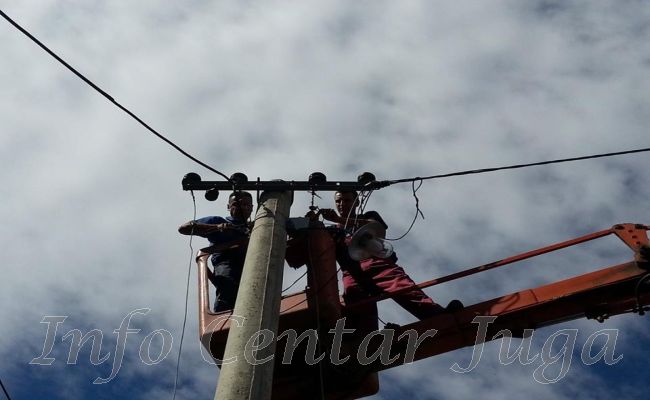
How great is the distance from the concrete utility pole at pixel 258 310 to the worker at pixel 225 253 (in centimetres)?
129

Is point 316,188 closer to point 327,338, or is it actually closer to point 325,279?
Result: point 325,279

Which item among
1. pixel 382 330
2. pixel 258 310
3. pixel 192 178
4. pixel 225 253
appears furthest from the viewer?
pixel 225 253

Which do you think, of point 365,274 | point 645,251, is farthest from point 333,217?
point 645,251

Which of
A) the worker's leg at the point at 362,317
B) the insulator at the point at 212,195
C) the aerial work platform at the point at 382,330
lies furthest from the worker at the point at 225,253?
the worker's leg at the point at 362,317

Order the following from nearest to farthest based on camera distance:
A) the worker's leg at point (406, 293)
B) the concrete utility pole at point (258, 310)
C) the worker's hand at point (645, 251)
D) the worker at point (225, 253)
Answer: the concrete utility pole at point (258, 310), the worker's hand at point (645, 251), the worker's leg at point (406, 293), the worker at point (225, 253)

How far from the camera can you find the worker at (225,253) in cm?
680

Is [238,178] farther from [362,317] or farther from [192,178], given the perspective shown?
[362,317]

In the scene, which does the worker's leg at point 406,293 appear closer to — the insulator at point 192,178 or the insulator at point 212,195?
the insulator at point 212,195

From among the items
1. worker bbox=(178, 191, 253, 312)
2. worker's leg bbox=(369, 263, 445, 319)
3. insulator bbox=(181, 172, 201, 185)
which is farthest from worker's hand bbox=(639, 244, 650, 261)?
insulator bbox=(181, 172, 201, 185)

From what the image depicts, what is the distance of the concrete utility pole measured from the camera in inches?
154

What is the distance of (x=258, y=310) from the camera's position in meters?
4.39

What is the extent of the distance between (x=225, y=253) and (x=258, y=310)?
2994 mm

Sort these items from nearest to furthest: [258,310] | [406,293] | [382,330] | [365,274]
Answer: [258,310], [382,330], [406,293], [365,274]

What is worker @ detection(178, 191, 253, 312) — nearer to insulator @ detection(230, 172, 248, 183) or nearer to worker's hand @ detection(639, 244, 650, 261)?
insulator @ detection(230, 172, 248, 183)
